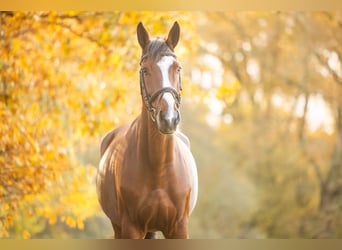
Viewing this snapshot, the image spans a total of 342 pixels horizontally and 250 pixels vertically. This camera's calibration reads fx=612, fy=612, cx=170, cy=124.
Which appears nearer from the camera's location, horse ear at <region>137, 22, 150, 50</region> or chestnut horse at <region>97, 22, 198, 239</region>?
chestnut horse at <region>97, 22, 198, 239</region>

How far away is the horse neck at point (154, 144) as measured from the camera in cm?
337

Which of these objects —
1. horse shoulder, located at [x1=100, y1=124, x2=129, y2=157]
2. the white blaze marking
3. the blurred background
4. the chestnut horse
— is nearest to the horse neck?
the chestnut horse

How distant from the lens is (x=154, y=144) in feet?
11.1

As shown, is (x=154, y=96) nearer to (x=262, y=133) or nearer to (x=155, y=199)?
(x=155, y=199)

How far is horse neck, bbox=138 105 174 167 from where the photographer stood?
3.37 meters

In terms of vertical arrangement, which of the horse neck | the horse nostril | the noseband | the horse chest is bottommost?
the horse chest

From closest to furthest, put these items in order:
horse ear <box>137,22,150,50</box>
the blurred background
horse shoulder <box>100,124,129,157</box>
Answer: horse ear <box>137,22,150,50</box>, horse shoulder <box>100,124,129,157</box>, the blurred background

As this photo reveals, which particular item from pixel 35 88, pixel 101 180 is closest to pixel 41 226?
pixel 35 88

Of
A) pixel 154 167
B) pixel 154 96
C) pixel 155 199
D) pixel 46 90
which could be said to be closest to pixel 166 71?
pixel 154 96

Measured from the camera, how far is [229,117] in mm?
11594

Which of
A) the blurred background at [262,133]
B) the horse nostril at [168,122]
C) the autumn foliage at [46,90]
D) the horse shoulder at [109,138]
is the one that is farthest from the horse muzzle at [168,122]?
the blurred background at [262,133]

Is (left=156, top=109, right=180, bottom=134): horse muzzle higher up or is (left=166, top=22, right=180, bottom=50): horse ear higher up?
(left=166, top=22, right=180, bottom=50): horse ear

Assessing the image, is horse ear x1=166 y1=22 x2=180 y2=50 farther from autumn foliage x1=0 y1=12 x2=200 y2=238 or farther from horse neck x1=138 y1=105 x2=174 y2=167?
autumn foliage x1=0 y1=12 x2=200 y2=238

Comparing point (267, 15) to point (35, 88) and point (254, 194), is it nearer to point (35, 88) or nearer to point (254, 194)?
point (254, 194)
